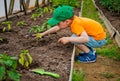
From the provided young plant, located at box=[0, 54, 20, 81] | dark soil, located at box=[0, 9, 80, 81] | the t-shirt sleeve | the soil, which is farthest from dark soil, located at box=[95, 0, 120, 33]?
young plant, located at box=[0, 54, 20, 81]

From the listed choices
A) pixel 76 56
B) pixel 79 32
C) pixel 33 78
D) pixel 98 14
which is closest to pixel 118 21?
pixel 98 14

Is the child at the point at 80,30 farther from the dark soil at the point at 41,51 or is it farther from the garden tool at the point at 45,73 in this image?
the garden tool at the point at 45,73

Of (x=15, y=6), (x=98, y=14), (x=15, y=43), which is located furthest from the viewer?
(x=98, y=14)

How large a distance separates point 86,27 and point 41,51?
0.92 metres

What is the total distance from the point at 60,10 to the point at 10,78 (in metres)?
1.73

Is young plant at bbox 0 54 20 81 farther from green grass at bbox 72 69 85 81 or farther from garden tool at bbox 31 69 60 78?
green grass at bbox 72 69 85 81

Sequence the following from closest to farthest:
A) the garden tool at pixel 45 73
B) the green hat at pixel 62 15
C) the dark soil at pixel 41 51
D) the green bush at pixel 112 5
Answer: the garden tool at pixel 45 73
the dark soil at pixel 41 51
the green hat at pixel 62 15
the green bush at pixel 112 5

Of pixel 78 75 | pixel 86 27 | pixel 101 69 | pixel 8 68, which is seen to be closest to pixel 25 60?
pixel 8 68

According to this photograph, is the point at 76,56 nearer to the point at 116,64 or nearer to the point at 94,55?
the point at 94,55

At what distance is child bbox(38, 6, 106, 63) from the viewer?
16.4 feet

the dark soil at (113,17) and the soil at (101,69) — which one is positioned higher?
the soil at (101,69)

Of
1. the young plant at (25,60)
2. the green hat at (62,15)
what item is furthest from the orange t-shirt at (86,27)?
the young plant at (25,60)

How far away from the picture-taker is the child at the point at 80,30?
499cm

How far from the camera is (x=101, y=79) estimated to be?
4.98m
